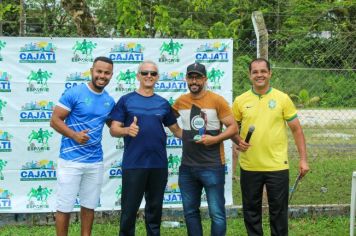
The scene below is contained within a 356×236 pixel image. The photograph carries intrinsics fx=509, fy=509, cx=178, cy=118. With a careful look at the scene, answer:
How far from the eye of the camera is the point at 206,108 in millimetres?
4738

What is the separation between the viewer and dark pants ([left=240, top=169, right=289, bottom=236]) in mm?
4770

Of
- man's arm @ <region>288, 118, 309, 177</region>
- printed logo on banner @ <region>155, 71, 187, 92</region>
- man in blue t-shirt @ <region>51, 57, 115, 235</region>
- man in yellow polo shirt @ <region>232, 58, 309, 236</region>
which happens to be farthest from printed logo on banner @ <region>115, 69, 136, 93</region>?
man's arm @ <region>288, 118, 309, 177</region>

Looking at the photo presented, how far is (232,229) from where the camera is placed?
5.86 m

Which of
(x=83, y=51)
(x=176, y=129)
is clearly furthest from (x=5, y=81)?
(x=176, y=129)

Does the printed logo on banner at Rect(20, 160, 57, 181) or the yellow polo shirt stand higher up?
the yellow polo shirt

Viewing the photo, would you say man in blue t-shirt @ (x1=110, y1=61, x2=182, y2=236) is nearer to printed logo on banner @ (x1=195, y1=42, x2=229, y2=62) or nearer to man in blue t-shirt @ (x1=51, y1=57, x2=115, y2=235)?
man in blue t-shirt @ (x1=51, y1=57, x2=115, y2=235)

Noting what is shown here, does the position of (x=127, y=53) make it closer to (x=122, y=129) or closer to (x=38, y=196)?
(x=122, y=129)

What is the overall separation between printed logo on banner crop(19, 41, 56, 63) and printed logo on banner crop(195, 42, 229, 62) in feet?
5.53

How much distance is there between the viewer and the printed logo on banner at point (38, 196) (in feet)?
19.4

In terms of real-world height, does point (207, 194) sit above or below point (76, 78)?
below

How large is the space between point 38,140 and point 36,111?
336mm

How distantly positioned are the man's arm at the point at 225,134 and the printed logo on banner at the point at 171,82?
1.39m

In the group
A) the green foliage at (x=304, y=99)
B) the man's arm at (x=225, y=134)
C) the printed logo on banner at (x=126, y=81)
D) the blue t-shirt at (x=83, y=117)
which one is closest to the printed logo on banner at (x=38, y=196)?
the blue t-shirt at (x=83, y=117)

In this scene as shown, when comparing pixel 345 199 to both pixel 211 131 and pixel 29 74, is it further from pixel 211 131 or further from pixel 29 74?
pixel 29 74
